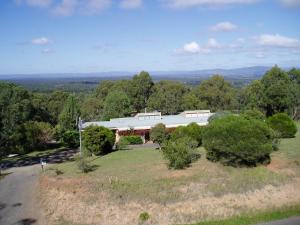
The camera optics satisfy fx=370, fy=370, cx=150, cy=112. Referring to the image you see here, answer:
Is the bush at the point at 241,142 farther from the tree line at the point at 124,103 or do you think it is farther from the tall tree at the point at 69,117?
the tall tree at the point at 69,117

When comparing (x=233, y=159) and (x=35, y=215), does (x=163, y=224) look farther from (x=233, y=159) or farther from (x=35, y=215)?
(x=233, y=159)

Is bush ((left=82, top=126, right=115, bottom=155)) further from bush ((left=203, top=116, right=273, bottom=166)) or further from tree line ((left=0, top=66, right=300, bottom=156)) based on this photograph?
bush ((left=203, top=116, right=273, bottom=166))

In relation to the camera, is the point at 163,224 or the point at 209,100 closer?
the point at 163,224

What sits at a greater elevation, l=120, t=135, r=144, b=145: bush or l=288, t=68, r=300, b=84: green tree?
l=288, t=68, r=300, b=84: green tree

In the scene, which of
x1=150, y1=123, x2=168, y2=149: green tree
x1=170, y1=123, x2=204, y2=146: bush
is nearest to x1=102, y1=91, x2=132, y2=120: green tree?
x1=150, y1=123, x2=168, y2=149: green tree

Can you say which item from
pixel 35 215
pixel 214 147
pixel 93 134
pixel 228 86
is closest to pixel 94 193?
pixel 35 215

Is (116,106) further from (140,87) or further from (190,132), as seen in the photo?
(190,132)
